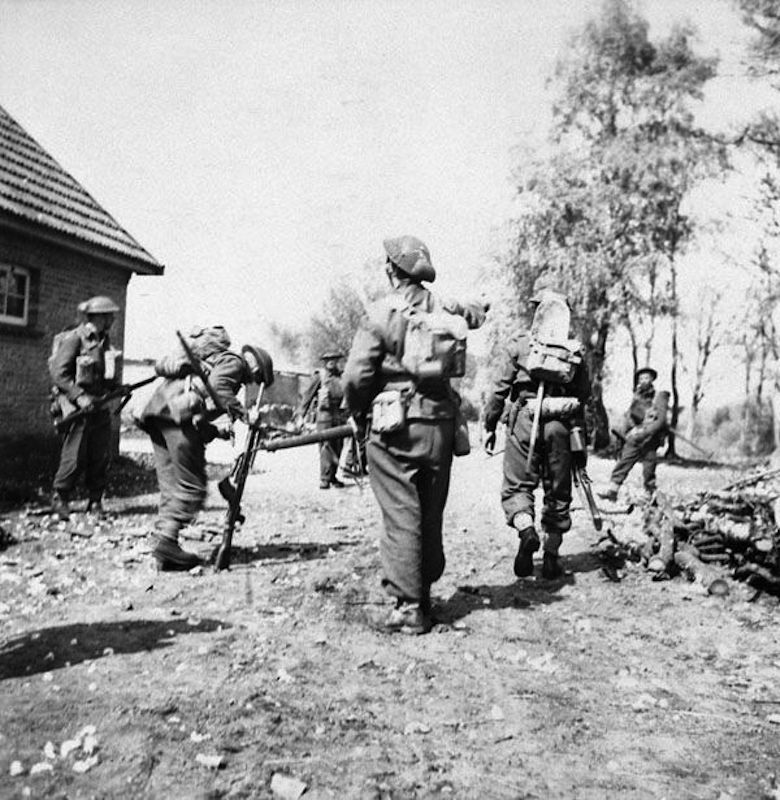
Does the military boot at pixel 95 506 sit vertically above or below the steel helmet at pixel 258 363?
below

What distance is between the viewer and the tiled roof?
35.1ft

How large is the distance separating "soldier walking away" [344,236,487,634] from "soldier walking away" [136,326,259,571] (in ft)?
4.73

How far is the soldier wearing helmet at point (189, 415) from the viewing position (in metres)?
5.69

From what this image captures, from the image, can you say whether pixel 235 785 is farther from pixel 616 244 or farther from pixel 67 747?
pixel 616 244

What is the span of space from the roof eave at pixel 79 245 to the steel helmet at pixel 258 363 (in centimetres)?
615

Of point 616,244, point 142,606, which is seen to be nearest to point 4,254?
point 142,606

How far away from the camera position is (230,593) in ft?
17.2

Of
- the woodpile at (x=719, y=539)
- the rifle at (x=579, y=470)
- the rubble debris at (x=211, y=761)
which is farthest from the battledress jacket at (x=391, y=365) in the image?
the woodpile at (x=719, y=539)

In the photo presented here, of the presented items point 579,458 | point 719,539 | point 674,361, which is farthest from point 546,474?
point 674,361

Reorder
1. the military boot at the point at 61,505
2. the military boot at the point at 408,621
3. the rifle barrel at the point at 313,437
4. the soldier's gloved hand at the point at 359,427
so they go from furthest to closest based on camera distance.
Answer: the military boot at the point at 61,505, the rifle barrel at the point at 313,437, the soldier's gloved hand at the point at 359,427, the military boot at the point at 408,621

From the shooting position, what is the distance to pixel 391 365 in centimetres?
462

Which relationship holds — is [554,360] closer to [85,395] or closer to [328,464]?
[85,395]

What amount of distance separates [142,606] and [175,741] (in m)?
2.03

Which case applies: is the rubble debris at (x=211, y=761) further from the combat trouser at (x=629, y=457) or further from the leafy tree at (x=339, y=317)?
the leafy tree at (x=339, y=317)
